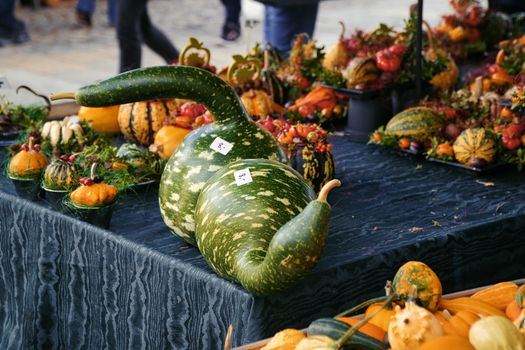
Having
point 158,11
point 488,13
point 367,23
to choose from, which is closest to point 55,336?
point 488,13

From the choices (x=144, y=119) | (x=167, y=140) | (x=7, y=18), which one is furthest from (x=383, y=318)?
(x=7, y=18)

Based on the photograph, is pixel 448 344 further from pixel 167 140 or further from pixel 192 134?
pixel 167 140

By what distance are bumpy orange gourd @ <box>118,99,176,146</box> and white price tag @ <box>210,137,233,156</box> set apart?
91 cm

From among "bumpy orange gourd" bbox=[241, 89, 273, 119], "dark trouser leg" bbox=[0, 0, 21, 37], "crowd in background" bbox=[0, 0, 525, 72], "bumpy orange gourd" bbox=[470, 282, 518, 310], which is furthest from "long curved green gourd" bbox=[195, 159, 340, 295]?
"dark trouser leg" bbox=[0, 0, 21, 37]

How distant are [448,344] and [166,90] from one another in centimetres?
106

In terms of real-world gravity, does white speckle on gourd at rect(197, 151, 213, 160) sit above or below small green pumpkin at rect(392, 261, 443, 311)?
above

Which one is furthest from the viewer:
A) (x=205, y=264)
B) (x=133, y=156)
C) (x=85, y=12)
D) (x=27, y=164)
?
(x=85, y=12)

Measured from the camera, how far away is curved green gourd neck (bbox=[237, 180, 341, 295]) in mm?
1777

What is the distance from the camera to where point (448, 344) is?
1.51 m

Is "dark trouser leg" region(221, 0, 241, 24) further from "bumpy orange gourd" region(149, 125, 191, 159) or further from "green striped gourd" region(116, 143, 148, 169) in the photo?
"green striped gourd" region(116, 143, 148, 169)

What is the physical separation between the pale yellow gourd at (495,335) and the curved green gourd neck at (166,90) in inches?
40.1

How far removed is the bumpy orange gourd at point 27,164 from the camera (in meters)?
2.65

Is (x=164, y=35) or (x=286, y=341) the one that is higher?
(x=286, y=341)

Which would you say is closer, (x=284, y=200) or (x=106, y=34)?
(x=284, y=200)
